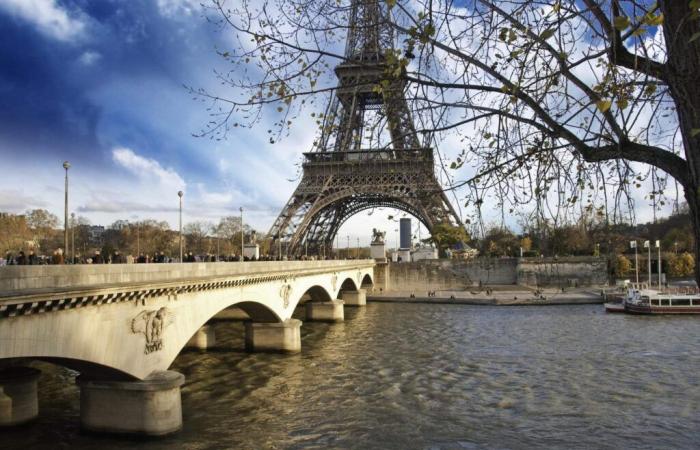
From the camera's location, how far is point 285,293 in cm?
2684

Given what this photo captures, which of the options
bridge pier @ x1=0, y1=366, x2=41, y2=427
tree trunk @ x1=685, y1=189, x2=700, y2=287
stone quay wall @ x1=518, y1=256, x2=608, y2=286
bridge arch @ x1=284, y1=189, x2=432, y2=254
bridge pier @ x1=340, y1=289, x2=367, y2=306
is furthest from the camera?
stone quay wall @ x1=518, y1=256, x2=608, y2=286

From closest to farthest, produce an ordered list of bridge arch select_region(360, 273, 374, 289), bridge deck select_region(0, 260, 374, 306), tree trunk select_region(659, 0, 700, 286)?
tree trunk select_region(659, 0, 700, 286) → bridge deck select_region(0, 260, 374, 306) → bridge arch select_region(360, 273, 374, 289)

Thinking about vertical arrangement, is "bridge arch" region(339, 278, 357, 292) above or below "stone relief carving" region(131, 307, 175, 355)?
below

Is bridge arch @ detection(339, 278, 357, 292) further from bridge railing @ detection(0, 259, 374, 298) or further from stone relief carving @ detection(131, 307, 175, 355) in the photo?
stone relief carving @ detection(131, 307, 175, 355)

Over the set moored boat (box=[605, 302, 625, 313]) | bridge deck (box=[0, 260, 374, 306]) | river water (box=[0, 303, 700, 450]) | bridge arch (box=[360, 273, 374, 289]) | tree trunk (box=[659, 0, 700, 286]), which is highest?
tree trunk (box=[659, 0, 700, 286])

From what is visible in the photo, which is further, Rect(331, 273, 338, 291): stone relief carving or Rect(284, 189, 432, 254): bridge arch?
Rect(284, 189, 432, 254): bridge arch

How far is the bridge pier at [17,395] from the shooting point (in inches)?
563

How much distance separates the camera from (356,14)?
6363 mm

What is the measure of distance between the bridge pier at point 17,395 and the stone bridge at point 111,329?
0.02 meters

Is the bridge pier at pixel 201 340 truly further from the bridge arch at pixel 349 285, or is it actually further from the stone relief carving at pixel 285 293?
the bridge arch at pixel 349 285

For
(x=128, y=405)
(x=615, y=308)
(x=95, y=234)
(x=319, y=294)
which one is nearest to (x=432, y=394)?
(x=128, y=405)

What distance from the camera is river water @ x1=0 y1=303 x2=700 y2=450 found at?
45.3 ft

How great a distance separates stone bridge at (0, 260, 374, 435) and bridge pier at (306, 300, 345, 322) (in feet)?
61.1

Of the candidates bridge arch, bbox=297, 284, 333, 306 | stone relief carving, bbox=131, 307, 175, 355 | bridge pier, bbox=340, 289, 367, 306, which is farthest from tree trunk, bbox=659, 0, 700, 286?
bridge pier, bbox=340, 289, 367, 306
